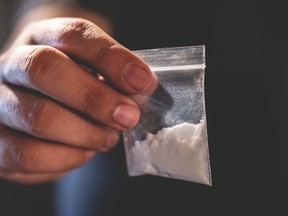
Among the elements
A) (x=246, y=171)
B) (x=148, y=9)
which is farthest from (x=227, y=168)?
(x=148, y=9)

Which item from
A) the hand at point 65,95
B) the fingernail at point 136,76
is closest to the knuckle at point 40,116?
the hand at point 65,95

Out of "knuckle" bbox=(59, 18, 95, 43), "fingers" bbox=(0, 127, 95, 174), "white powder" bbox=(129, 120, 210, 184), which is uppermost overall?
"knuckle" bbox=(59, 18, 95, 43)

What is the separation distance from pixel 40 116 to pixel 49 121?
0.01m

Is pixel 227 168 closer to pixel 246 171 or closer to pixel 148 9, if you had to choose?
pixel 246 171

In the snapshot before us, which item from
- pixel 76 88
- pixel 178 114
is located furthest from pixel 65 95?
pixel 178 114

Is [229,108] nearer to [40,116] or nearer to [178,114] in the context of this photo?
[178,114]

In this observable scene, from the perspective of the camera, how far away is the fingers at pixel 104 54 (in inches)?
12.0

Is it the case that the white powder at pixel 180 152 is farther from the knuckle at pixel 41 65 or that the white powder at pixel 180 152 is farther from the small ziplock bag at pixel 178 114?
the knuckle at pixel 41 65

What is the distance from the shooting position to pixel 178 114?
32cm

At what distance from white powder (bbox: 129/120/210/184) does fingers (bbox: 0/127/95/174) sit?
95 millimetres

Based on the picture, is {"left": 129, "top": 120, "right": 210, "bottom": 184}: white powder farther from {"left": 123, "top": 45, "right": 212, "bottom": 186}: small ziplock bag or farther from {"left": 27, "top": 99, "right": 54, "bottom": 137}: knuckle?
{"left": 27, "top": 99, "right": 54, "bottom": 137}: knuckle

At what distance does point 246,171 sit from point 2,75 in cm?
31

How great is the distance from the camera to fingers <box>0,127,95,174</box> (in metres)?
0.38

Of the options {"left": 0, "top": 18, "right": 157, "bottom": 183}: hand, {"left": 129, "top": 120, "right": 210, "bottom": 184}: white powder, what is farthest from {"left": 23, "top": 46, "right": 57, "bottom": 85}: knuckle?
{"left": 129, "top": 120, "right": 210, "bottom": 184}: white powder
